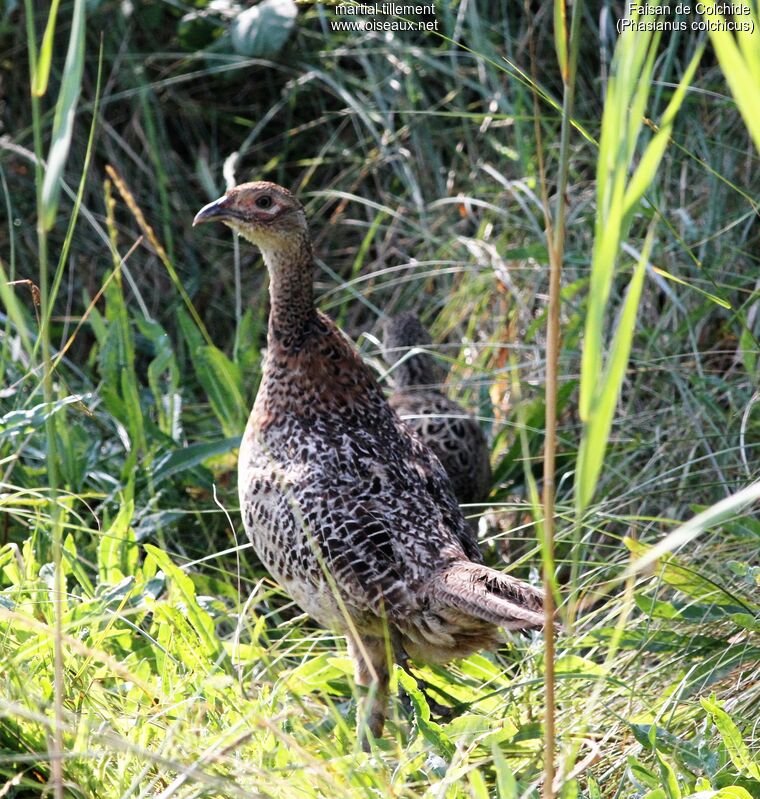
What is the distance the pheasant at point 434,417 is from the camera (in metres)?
4.06

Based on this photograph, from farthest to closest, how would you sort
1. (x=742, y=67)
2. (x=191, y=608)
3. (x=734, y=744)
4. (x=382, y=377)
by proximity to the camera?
(x=382, y=377) → (x=191, y=608) → (x=734, y=744) → (x=742, y=67)

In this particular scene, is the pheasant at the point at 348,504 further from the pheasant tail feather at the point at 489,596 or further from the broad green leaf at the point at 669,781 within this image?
the broad green leaf at the point at 669,781

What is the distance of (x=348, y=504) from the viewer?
10.3 ft

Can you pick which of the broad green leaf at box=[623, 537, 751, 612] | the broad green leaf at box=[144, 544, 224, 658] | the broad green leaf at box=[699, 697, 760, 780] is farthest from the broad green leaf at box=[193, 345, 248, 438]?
the broad green leaf at box=[699, 697, 760, 780]

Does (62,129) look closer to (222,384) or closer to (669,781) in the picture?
(669,781)

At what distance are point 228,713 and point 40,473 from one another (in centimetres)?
151

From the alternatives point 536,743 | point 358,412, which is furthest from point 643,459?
point 536,743

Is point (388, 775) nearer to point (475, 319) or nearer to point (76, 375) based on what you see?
point (475, 319)

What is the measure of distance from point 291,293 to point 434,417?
74 cm

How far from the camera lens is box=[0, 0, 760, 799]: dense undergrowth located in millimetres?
2367

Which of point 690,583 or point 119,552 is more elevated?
point 690,583

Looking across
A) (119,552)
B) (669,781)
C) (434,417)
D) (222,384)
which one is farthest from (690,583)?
(222,384)

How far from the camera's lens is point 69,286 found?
5.21m

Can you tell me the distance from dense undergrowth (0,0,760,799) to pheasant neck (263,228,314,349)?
13.0 inches
